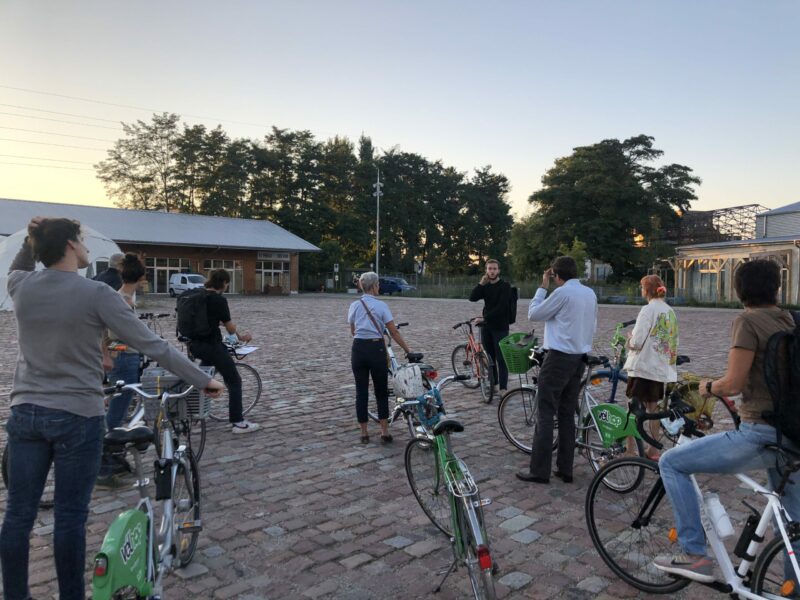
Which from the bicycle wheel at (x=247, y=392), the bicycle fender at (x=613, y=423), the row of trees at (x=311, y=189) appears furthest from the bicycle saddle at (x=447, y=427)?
the row of trees at (x=311, y=189)

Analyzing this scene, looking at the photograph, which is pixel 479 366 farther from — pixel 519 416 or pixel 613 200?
pixel 613 200

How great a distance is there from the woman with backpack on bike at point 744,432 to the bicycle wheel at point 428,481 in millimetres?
1414

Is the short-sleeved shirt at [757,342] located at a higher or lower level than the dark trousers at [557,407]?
higher

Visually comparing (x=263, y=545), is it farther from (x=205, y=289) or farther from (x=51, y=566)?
(x=205, y=289)

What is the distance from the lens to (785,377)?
2.76 m

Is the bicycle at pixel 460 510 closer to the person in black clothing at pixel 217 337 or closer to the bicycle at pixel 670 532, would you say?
the bicycle at pixel 670 532

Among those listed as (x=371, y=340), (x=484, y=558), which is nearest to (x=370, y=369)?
(x=371, y=340)

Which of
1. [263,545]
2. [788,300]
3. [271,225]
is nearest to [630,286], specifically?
[788,300]

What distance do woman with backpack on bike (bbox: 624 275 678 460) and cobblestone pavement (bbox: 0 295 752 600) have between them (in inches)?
34.2

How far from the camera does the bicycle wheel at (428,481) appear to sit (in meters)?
4.17

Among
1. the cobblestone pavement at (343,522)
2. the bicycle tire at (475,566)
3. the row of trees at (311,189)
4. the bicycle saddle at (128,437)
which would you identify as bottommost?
the cobblestone pavement at (343,522)

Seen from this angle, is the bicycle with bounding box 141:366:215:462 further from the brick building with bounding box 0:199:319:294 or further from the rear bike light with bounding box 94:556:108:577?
the brick building with bounding box 0:199:319:294

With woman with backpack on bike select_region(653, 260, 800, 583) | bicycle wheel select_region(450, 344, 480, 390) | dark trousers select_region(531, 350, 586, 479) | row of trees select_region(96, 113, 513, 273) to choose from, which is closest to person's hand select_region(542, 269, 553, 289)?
dark trousers select_region(531, 350, 586, 479)

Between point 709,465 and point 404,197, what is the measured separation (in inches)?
2749
